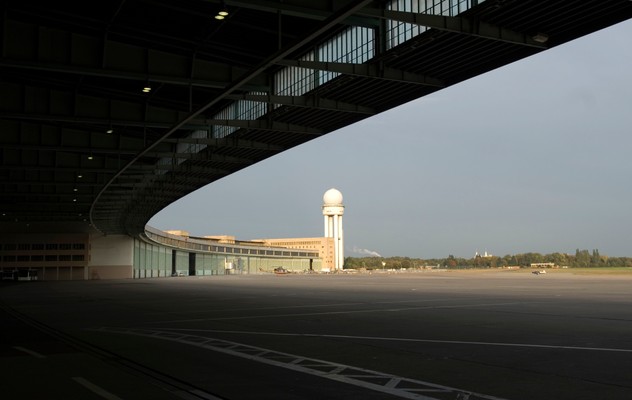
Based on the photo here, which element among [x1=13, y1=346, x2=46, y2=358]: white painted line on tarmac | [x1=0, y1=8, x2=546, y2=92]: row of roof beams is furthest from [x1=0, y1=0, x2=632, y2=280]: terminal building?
[x1=13, y1=346, x2=46, y2=358]: white painted line on tarmac

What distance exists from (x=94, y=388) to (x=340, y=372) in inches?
166

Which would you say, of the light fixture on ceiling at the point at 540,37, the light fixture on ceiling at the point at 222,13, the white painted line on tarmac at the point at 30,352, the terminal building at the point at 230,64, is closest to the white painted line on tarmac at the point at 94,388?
the white painted line on tarmac at the point at 30,352

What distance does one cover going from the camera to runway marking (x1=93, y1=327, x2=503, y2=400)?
939 centimetres

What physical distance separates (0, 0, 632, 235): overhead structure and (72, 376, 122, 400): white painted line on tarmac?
1005 centimetres

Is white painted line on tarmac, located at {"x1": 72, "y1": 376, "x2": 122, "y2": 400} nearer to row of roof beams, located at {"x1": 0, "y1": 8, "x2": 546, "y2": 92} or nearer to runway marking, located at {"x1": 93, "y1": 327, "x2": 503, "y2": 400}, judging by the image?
runway marking, located at {"x1": 93, "y1": 327, "x2": 503, "y2": 400}

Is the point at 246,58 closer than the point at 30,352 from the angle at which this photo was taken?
No

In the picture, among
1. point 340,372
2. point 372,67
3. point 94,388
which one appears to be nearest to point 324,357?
point 340,372

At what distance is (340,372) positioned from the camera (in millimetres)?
11328

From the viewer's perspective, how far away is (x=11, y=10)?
68.7 feet

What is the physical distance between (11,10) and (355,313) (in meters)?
16.7

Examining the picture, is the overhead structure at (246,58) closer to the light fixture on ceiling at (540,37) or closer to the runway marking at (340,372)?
the light fixture on ceiling at (540,37)

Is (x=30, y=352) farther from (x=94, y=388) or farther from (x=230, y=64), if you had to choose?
(x=230, y=64)

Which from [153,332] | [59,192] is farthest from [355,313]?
[59,192]

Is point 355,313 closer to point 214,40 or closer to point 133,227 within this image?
point 214,40
